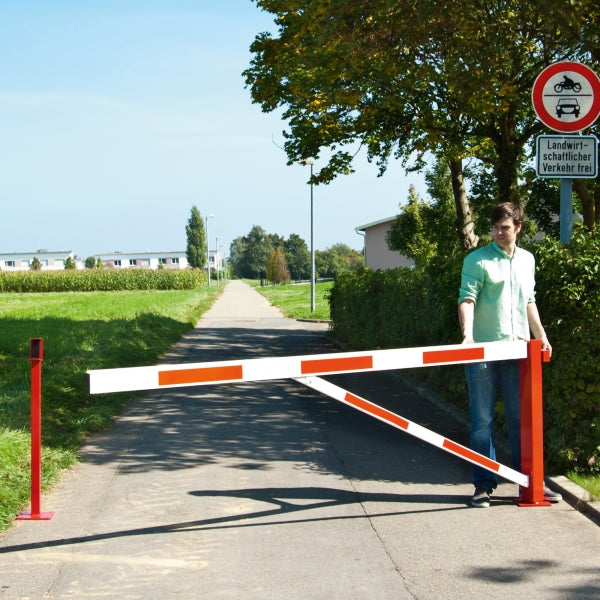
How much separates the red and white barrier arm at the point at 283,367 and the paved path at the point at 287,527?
3.05ft

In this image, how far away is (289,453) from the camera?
666cm

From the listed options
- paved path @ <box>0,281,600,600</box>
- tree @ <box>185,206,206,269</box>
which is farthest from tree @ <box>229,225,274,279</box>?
paved path @ <box>0,281,600,600</box>

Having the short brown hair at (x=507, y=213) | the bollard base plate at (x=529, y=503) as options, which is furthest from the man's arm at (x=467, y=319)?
the bollard base plate at (x=529, y=503)

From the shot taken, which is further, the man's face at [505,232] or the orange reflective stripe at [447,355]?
the man's face at [505,232]

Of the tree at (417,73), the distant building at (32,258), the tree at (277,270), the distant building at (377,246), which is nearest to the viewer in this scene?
the tree at (417,73)

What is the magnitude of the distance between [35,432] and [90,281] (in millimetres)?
71643

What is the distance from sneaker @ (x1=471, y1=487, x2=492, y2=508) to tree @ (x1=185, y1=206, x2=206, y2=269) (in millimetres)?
135524

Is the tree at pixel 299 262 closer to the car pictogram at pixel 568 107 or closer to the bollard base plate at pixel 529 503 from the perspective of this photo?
the car pictogram at pixel 568 107

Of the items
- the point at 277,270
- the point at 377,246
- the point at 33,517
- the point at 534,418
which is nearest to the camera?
the point at 33,517

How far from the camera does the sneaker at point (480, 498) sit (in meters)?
5.04

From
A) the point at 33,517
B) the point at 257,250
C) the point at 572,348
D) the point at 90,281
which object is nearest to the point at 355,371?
the point at 572,348

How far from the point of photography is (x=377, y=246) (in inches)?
2685

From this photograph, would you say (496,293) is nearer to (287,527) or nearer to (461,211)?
→ (287,527)

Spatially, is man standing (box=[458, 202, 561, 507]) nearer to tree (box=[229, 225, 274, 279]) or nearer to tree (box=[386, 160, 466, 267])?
tree (box=[386, 160, 466, 267])
